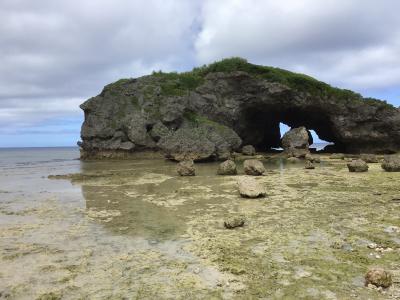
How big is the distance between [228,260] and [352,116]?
31653 mm

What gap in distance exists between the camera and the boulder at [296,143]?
1266 inches

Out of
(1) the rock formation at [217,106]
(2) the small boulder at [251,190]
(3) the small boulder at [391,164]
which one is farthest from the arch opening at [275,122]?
→ (2) the small boulder at [251,190]

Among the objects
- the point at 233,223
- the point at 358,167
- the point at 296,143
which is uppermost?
the point at 296,143

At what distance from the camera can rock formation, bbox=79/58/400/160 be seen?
1357 inches

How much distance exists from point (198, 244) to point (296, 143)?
26.7 meters

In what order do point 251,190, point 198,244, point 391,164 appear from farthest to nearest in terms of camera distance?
point 391,164 → point 251,190 → point 198,244

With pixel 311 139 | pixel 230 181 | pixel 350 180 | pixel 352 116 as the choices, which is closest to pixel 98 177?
pixel 230 181

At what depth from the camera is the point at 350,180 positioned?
16094mm

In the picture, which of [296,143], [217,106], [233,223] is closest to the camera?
[233,223]

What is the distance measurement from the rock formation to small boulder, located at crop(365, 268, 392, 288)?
87.5 ft

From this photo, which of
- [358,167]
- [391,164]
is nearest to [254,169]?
[358,167]

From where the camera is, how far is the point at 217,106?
37.1 metres

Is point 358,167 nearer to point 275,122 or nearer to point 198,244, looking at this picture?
point 198,244

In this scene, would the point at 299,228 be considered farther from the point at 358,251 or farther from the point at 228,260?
the point at 228,260
